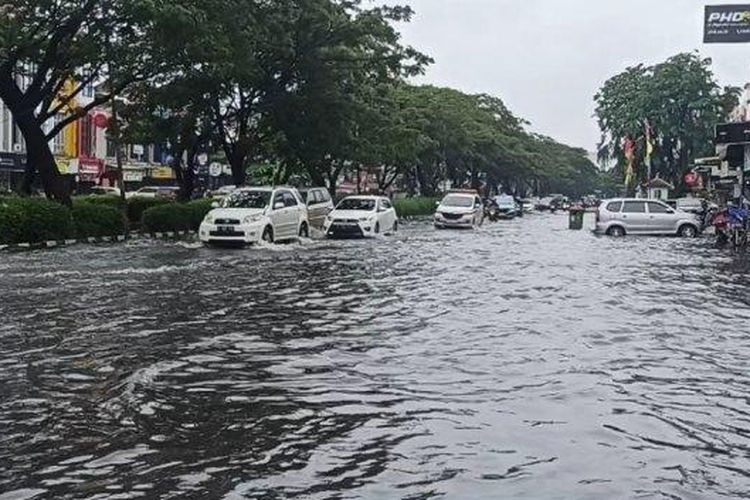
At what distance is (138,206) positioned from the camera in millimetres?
35312

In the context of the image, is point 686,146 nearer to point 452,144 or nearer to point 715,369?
point 452,144

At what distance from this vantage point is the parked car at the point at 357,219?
107ft

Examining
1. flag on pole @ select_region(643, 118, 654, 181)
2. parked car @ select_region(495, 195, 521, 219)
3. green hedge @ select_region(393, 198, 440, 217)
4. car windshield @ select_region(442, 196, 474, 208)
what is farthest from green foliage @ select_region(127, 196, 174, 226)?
flag on pole @ select_region(643, 118, 654, 181)

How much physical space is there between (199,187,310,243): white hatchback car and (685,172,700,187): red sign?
40.1m

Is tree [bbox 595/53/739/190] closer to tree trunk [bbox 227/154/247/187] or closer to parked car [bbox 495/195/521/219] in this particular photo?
parked car [bbox 495/195/521/219]

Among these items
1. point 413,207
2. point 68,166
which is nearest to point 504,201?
point 413,207

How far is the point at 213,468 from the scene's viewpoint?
5961 mm

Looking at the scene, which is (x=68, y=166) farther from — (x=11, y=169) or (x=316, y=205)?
(x=316, y=205)

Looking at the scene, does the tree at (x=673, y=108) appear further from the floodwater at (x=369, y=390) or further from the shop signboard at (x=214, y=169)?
→ the floodwater at (x=369, y=390)

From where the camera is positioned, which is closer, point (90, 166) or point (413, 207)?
point (90, 166)

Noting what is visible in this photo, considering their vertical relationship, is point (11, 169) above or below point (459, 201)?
above

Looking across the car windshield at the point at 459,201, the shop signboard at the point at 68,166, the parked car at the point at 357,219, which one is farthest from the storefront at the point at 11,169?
the parked car at the point at 357,219

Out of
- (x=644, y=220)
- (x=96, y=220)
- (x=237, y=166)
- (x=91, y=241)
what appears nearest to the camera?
(x=91, y=241)

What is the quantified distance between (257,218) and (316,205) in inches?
325
